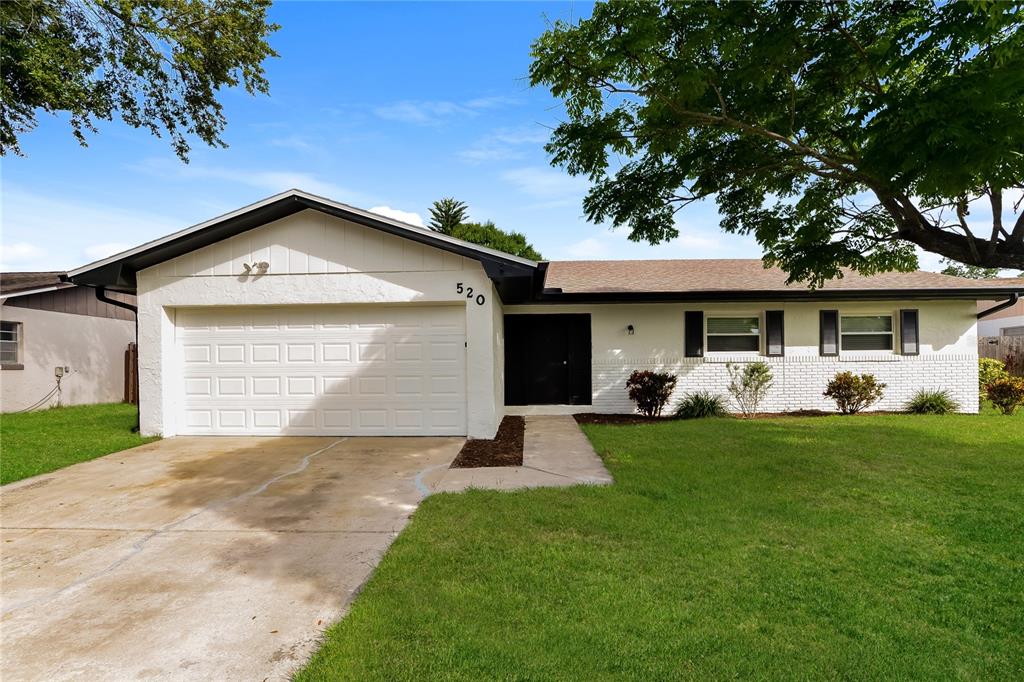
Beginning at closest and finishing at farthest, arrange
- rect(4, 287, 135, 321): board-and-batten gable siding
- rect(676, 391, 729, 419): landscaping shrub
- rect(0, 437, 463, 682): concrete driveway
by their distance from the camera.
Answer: rect(0, 437, 463, 682): concrete driveway < rect(676, 391, 729, 419): landscaping shrub < rect(4, 287, 135, 321): board-and-batten gable siding

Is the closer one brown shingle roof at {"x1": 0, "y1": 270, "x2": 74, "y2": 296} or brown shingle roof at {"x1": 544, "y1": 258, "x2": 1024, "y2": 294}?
brown shingle roof at {"x1": 544, "y1": 258, "x2": 1024, "y2": 294}

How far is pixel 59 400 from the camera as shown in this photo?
47.6 feet

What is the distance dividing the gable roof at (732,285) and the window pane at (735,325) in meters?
0.72

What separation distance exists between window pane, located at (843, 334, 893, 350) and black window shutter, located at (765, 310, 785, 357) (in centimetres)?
160

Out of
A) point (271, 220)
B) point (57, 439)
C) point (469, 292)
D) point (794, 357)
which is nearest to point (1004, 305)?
point (794, 357)

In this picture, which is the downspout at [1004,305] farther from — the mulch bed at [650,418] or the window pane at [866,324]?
the mulch bed at [650,418]

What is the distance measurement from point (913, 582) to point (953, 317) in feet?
38.8

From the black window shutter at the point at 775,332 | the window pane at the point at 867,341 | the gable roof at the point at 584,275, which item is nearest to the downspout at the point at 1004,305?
the gable roof at the point at 584,275

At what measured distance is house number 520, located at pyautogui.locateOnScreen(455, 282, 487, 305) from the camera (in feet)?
29.6

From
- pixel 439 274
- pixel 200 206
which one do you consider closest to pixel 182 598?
pixel 439 274

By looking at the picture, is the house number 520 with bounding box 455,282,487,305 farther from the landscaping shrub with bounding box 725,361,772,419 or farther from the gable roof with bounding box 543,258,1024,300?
the landscaping shrub with bounding box 725,361,772,419

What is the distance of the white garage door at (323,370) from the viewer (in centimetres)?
937

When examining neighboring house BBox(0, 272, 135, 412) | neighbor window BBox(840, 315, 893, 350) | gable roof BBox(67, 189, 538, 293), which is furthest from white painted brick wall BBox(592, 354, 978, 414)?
neighboring house BBox(0, 272, 135, 412)

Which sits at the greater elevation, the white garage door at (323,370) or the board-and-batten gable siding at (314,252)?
the board-and-batten gable siding at (314,252)
